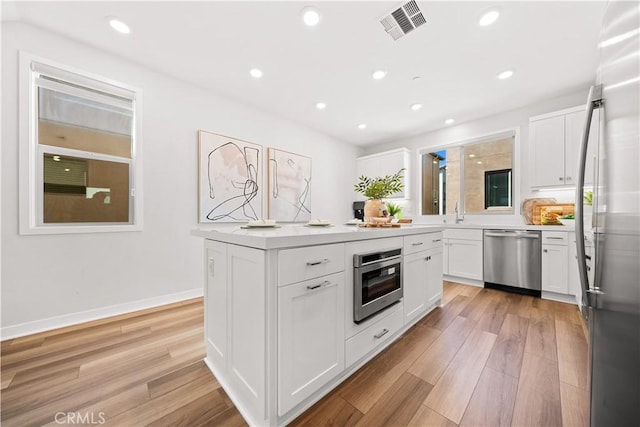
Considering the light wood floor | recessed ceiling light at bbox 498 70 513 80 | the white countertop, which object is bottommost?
the light wood floor

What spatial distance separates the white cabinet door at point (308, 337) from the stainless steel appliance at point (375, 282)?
0.40ft

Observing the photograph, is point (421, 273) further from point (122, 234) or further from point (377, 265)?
point (122, 234)

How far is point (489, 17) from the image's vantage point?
1930 millimetres

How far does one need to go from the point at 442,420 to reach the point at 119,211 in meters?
3.27

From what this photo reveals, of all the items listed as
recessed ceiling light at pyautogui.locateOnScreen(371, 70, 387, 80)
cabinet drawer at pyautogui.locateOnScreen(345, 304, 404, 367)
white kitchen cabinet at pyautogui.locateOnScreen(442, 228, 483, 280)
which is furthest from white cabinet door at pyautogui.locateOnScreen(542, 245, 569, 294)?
recessed ceiling light at pyautogui.locateOnScreen(371, 70, 387, 80)

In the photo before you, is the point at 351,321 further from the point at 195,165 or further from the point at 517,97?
the point at 517,97

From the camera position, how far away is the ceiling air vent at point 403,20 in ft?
6.10

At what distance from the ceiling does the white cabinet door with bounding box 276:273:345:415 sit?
220cm

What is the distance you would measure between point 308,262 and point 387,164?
4.27 m

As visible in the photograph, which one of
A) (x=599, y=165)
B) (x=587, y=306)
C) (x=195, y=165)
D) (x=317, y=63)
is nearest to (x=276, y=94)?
(x=317, y=63)

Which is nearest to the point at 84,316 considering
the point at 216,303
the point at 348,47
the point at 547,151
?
the point at 216,303

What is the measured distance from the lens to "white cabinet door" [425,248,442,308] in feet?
7.38

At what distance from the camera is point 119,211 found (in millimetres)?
2477

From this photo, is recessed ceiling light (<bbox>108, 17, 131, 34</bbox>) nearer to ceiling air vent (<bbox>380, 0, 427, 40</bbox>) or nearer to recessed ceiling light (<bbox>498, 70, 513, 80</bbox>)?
ceiling air vent (<bbox>380, 0, 427, 40</bbox>)
